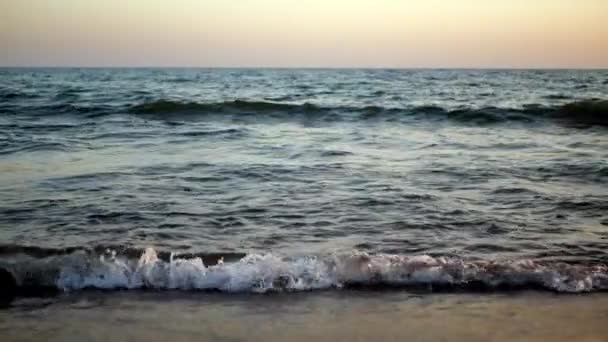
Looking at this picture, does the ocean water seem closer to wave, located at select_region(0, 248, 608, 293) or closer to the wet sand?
wave, located at select_region(0, 248, 608, 293)

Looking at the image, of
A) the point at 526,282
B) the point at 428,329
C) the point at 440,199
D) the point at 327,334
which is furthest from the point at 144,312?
the point at 440,199

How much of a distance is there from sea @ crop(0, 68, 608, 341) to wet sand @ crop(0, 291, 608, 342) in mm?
24

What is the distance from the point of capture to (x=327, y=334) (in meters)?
3.93

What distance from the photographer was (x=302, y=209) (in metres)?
7.18

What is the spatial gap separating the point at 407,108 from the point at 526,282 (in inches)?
630

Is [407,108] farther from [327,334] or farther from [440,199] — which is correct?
[327,334]

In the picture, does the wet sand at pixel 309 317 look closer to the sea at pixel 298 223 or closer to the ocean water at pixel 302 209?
the sea at pixel 298 223

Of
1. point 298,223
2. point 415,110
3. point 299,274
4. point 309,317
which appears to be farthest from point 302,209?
point 415,110

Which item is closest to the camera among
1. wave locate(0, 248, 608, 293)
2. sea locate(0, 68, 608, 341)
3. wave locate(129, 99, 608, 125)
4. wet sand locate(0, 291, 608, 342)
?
wet sand locate(0, 291, 608, 342)

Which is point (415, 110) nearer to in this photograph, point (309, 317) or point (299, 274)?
point (299, 274)

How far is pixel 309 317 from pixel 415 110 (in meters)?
16.6

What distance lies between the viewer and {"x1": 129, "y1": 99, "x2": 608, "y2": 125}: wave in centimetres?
1836

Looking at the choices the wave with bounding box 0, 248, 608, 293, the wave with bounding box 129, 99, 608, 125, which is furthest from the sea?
the wave with bounding box 129, 99, 608, 125

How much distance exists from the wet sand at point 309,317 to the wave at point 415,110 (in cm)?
1382
